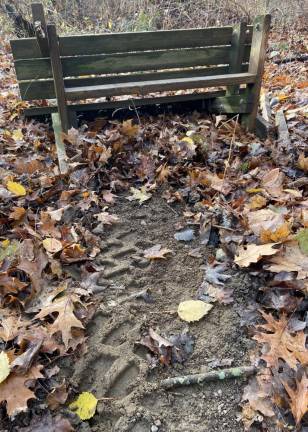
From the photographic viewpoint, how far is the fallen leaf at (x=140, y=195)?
3430 mm

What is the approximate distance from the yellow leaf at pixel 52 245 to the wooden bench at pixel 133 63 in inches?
75.2

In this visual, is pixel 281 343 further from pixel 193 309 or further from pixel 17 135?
pixel 17 135

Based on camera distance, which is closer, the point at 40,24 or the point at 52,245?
the point at 52,245

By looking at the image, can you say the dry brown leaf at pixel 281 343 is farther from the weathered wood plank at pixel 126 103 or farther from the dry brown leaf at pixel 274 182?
the weathered wood plank at pixel 126 103

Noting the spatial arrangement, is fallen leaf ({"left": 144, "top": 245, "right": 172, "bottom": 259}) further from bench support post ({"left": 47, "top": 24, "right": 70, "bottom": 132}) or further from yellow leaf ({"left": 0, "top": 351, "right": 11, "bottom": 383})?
bench support post ({"left": 47, "top": 24, "right": 70, "bottom": 132})

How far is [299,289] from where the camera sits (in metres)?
2.18

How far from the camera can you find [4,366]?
183cm

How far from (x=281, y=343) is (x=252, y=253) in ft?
1.93

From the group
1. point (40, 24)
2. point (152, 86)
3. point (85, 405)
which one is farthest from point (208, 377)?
point (40, 24)

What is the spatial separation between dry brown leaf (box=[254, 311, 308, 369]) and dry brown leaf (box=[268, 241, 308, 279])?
26cm

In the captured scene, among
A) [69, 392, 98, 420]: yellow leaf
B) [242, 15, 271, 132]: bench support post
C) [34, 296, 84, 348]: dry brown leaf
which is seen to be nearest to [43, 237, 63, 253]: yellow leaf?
[34, 296, 84, 348]: dry brown leaf

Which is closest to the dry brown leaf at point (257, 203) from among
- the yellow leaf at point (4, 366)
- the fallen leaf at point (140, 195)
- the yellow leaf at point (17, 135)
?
the fallen leaf at point (140, 195)

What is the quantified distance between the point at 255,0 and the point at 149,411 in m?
9.40

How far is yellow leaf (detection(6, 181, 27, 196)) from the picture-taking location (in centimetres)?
321
